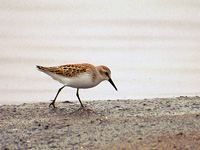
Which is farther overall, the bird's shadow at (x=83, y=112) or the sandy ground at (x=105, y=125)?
the bird's shadow at (x=83, y=112)

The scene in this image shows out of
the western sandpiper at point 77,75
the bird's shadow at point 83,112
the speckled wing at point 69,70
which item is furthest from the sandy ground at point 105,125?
the speckled wing at point 69,70

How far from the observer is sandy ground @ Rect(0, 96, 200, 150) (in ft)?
18.2

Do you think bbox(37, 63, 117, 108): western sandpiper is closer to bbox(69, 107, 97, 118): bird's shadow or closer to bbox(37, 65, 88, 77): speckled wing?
bbox(37, 65, 88, 77): speckled wing

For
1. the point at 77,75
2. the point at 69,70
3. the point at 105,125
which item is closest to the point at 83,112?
the point at 77,75

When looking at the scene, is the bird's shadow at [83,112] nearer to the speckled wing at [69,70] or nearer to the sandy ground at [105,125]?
the sandy ground at [105,125]

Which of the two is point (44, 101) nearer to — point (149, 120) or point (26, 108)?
point (26, 108)

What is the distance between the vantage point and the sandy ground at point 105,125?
18.2 ft

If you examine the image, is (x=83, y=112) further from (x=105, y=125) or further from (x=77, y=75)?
(x=105, y=125)

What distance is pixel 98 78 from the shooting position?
7.83 metres

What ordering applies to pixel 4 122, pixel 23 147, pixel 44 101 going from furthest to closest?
pixel 44 101 → pixel 4 122 → pixel 23 147

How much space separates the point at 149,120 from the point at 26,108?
2560 millimetres

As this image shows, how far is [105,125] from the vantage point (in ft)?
21.2

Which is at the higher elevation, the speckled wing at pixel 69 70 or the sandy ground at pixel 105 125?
the speckled wing at pixel 69 70

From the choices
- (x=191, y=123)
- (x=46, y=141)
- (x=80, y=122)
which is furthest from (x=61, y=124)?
(x=191, y=123)
